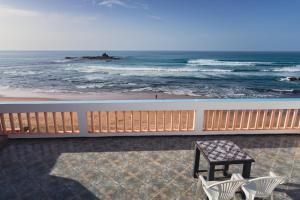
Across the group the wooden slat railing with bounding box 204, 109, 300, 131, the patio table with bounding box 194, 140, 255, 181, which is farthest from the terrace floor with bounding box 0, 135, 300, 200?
the patio table with bounding box 194, 140, 255, 181

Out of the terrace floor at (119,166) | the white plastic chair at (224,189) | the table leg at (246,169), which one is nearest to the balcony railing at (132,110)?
the terrace floor at (119,166)

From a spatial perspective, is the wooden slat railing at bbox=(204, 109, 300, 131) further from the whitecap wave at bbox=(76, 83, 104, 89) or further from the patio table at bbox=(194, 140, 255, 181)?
the whitecap wave at bbox=(76, 83, 104, 89)

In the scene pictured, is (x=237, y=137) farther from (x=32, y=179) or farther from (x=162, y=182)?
(x=32, y=179)

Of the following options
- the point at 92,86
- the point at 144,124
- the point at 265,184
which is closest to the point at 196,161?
the point at 265,184

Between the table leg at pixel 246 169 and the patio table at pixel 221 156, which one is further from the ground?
the patio table at pixel 221 156

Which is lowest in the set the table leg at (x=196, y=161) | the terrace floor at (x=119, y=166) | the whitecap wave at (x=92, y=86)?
the whitecap wave at (x=92, y=86)

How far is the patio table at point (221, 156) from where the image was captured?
2.36 meters

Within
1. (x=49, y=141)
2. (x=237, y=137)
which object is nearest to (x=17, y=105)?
(x=49, y=141)

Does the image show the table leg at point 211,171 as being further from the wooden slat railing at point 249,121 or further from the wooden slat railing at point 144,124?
the wooden slat railing at point 249,121

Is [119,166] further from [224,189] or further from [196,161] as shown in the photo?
[224,189]

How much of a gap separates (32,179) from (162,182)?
1.80 metres

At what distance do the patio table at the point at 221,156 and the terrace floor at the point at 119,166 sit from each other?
15.9 inches

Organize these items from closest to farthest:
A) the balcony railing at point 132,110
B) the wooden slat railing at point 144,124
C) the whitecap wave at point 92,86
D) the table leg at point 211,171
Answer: the table leg at point 211,171 < the balcony railing at point 132,110 < the wooden slat railing at point 144,124 < the whitecap wave at point 92,86

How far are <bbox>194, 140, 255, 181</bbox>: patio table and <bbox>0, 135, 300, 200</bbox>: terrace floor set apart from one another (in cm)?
40
